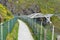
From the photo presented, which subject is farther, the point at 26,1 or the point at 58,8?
the point at 26,1

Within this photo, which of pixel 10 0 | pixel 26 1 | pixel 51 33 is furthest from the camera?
pixel 10 0

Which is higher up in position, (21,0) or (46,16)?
(21,0)

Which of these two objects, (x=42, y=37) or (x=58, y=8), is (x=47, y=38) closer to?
(x=42, y=37)

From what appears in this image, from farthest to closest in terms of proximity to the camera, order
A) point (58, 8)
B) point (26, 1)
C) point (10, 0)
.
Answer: point (10, 0)
point (26, 1)
point (58, 8)

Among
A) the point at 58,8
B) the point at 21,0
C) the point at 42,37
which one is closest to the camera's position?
the point at 42,37

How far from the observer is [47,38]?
36.4ft

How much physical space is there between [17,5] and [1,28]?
17118mm

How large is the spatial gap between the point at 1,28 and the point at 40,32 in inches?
231

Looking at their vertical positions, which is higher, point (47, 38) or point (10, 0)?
point (10, 0)

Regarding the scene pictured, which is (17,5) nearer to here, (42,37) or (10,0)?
(10,0)

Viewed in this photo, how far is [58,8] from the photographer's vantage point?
45.9 ft

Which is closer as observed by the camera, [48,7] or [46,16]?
[48,7]

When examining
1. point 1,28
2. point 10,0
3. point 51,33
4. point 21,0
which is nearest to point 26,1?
point 21,0

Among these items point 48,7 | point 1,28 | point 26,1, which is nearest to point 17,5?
point 26,1
